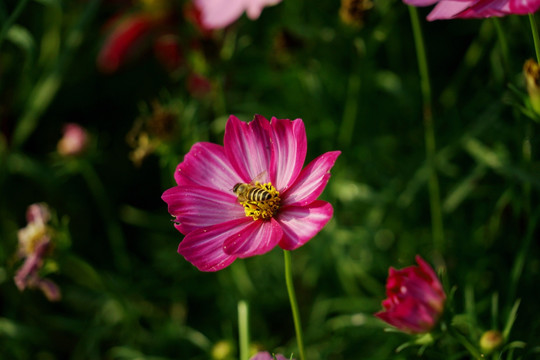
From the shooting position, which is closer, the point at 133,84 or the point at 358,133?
the point at 358,133

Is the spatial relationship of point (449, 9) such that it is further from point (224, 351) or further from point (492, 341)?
point (224, 351)

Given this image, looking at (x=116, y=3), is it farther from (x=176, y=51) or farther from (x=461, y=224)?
(x=461, y=224)

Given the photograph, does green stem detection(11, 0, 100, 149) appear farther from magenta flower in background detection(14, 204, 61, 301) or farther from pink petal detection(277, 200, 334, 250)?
pink petal detection(277, 200, 334, 250)

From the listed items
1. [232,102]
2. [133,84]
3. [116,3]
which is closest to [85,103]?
A: [133,84]

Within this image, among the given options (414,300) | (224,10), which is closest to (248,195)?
(414,300)

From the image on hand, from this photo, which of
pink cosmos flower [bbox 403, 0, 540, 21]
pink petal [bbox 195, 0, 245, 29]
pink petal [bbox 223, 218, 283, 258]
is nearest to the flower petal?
pink cosmos flower [bbox 403, 0, 540, 21]

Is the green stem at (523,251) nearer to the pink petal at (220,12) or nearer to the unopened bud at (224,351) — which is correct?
the unopened bud at (224,351)
